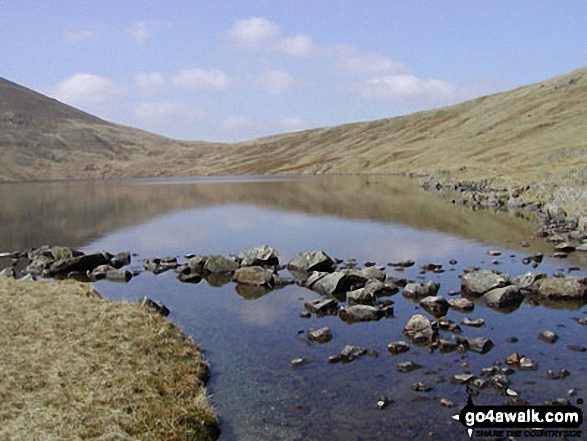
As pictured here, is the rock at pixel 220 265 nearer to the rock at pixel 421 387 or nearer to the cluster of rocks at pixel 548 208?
the rock at pixel 421 387

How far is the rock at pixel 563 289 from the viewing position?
27250mm

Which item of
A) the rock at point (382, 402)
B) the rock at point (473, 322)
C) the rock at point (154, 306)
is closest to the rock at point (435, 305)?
the rock at point (473, 322)

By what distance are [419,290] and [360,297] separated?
3.53 metres

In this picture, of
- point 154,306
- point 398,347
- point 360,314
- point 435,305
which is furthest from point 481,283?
point 154,306

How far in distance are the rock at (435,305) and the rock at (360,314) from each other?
2.81 m

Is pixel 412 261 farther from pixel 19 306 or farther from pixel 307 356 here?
pixel 19 306

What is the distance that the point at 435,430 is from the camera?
14727 mm

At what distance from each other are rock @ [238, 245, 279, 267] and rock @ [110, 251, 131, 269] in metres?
10.3

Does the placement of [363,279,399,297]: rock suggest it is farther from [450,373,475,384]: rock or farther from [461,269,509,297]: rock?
[450,373,475,384]: rock

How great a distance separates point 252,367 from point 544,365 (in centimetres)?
1116

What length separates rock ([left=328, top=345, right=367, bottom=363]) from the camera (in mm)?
20047

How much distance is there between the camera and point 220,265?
37.3 m

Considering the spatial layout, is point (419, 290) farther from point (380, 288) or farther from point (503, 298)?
point (503, 298)

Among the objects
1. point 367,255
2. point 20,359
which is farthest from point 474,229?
point 20,359
